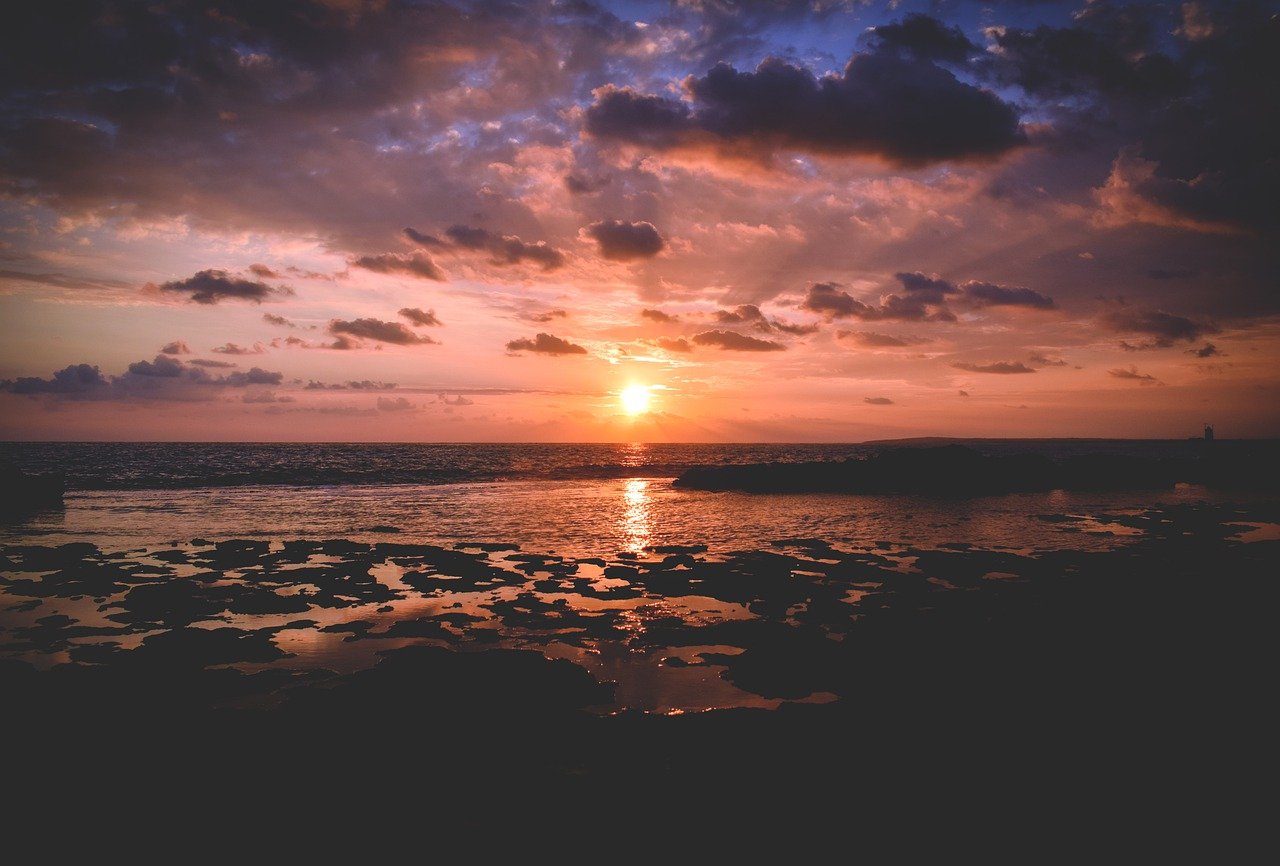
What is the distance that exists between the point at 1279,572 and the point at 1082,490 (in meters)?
38.8

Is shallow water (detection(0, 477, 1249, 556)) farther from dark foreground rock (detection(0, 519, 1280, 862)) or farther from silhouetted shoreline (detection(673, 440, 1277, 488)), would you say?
dark foreground rock (detection(0, 519, 1280, 862))

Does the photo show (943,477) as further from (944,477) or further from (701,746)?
(701,746)

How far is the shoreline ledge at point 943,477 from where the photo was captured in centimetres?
5566

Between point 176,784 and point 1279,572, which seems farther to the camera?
point 1279,572

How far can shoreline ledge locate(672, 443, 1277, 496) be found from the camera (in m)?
55.7

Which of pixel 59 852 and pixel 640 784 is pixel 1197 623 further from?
pixel 59 852

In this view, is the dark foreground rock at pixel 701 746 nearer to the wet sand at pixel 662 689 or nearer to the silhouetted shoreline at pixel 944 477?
the wet sand at pixel 662 689

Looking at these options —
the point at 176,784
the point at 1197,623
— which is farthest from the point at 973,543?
the point at 176,784

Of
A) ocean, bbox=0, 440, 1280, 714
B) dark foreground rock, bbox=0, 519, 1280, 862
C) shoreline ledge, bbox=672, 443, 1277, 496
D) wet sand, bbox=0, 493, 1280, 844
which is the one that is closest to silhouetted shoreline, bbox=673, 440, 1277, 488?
shoreline ledge, bbox=672, 443, 1277, 496

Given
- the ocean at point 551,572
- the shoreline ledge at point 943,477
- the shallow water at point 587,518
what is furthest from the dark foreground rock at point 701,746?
the shoreline ledge at point 943,477

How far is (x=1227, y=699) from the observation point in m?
9.94

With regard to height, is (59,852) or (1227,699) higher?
(1227,699)

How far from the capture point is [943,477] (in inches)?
2233

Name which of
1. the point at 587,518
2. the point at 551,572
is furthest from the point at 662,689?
the point at 587,518
